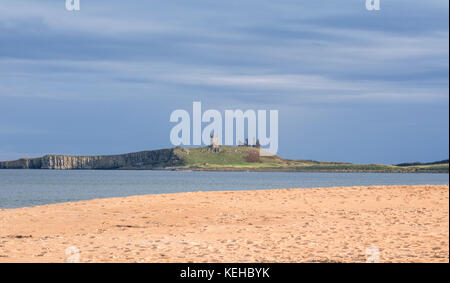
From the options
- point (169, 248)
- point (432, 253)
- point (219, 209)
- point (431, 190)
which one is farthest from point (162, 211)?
point (431, 190)

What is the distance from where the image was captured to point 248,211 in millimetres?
29203

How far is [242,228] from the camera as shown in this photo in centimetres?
Result: 2345

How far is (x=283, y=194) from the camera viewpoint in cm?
3681

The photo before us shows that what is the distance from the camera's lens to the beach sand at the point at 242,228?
16.9 m

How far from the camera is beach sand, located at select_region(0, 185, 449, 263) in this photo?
55.5ft

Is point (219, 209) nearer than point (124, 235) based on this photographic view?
No

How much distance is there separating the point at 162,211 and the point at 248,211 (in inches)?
163

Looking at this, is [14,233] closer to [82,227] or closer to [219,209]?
[82,227]

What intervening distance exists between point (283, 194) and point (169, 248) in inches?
765

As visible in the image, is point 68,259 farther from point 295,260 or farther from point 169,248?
point 295,260
